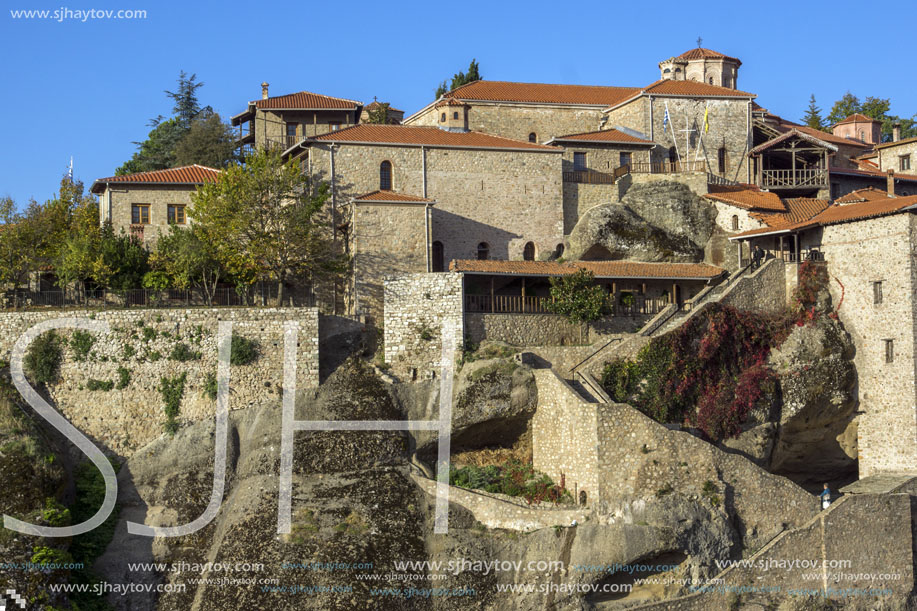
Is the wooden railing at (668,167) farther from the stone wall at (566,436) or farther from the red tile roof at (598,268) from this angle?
the stone wall at (566,436)

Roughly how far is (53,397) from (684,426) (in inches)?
854

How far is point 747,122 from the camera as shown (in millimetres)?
56531

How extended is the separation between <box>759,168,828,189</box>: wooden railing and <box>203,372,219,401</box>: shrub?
27.2m

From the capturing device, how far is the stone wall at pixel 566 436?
→ 3697cm

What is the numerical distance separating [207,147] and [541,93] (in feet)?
55.8

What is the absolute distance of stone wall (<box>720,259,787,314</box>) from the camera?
43.8 m

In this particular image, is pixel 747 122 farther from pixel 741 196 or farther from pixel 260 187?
pixel 260 187

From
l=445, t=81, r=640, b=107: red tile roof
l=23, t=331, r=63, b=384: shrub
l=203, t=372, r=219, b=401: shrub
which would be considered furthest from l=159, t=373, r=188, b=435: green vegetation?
l=445, t=81, r=640, b=107: red tile roof

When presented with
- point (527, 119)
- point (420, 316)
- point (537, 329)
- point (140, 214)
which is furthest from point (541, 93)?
point (140, 214)

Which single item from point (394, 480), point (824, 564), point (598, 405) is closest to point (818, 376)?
point (824, 564)

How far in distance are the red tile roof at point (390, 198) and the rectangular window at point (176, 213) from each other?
830 centimetres

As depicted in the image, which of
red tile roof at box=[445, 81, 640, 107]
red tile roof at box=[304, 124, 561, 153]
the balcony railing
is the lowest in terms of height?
the balcony railing

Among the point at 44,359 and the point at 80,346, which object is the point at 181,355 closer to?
the point at 80,346

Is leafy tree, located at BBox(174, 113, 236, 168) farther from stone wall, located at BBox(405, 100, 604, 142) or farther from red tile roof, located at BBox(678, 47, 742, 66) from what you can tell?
red tile roof, located at BBox(678, 47, 742, 66)
